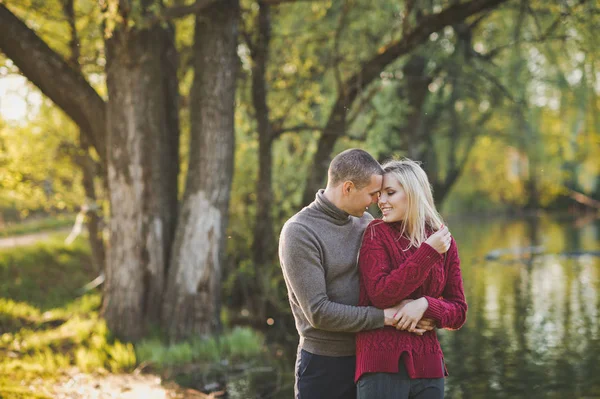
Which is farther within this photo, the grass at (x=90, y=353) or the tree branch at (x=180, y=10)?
the tree branch at (x=180, y=10)

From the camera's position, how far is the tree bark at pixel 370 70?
7805mm

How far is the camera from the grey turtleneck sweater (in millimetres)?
3166

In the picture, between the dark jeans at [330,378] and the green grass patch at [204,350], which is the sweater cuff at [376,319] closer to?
the dark jeans at [330,378]

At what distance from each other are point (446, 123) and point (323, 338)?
56.5 ft

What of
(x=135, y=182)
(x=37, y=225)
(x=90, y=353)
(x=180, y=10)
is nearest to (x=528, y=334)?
(x=135, y=182)

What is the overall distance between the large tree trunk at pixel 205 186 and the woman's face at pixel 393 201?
193 inches

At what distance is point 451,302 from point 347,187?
72cm

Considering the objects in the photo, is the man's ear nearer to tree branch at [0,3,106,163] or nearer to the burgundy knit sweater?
the burgundy knit sweater

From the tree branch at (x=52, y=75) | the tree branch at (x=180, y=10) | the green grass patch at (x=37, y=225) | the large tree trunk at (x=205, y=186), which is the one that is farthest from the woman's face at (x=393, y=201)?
the green grass patch at (x=37, y=225)

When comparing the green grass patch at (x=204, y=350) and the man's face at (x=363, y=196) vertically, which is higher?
the man's face at (x=363, y=196)

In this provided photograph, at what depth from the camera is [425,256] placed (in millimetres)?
3029

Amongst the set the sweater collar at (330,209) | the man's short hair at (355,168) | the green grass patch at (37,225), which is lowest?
the sweater collar at (330,209)

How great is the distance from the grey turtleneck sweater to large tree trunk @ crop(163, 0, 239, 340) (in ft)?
15.0

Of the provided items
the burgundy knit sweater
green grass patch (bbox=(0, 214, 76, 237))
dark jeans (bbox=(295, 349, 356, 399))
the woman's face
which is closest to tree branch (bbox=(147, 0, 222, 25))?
the woman's face
